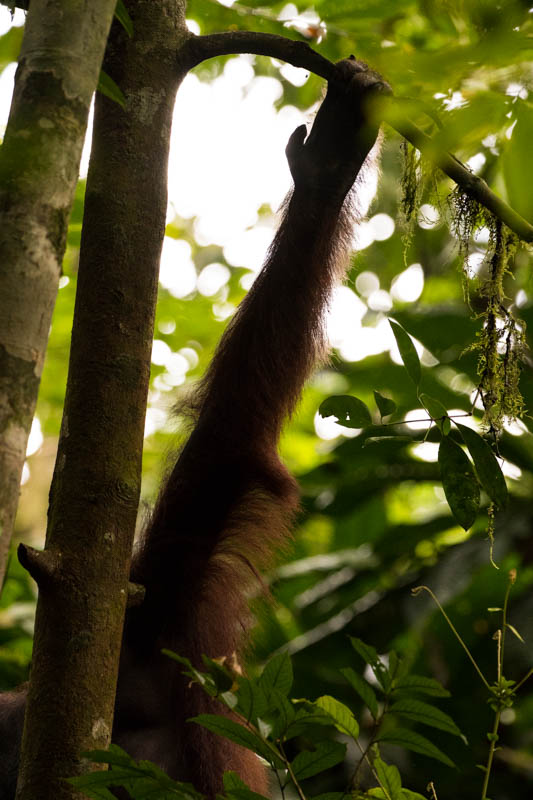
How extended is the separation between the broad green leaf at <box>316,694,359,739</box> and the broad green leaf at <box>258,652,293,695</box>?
0.44 ft

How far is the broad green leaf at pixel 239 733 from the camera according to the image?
1069 mm

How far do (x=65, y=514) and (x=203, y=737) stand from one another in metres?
0.91

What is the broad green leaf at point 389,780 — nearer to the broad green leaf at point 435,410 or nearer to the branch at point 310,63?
the broad green leaf at point 435,410

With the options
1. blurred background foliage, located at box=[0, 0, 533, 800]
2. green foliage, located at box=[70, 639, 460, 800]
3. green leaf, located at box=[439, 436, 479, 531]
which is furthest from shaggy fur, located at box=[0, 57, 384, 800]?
green foliage, located at box=[70, 639, 460, 800]

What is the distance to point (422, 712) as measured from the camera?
45.8 inches

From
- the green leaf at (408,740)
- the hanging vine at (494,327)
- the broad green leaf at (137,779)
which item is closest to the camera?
the broad green leaf at (137,779)

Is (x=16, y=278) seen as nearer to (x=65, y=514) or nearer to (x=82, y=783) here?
(x=65, y=514)

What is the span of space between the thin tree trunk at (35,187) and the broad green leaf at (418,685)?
1.74 ft

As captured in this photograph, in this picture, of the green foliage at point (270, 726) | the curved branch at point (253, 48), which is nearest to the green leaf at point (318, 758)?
the green foliage at point (270, 726)

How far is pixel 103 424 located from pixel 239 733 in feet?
1.66

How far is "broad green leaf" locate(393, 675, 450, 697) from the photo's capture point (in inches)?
43.9

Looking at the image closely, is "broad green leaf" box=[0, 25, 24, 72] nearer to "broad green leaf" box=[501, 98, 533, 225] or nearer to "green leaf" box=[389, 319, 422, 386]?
"green leaf" box=[389, 319, 422, 386]

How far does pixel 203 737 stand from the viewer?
6.59 feet

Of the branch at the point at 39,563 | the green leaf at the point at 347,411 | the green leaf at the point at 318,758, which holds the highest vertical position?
the green leaf at the point at 347,411
